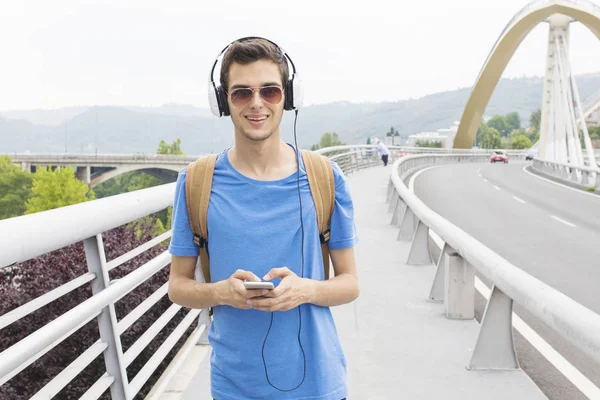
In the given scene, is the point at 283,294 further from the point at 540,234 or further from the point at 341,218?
the point at 540,234

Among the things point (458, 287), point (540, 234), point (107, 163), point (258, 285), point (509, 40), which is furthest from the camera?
point (107, 163)

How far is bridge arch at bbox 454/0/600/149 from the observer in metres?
44.5

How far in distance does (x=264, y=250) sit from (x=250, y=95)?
0.45 metres

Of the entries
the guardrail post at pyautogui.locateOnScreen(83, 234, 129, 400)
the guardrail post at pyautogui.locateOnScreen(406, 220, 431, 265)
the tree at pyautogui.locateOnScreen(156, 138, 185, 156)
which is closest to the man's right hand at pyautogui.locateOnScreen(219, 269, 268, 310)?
the guardrail post at pyautogui.locateOnScreen(83, 234, 129, 400)

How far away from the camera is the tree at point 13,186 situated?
97125 millimetres

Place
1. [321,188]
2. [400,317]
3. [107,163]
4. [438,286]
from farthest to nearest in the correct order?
1. [107,163]
2. [438,286]
3. [400,317]
4. [321,188]

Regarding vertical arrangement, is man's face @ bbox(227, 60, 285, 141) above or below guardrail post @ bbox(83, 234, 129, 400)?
above

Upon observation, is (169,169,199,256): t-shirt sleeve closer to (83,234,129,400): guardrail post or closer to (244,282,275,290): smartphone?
(244,282,275,290): smartphone

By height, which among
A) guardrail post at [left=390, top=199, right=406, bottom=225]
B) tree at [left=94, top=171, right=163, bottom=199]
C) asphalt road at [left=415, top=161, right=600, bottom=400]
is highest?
guardrail post at [left=390, top=199, right=406, bottom=225]

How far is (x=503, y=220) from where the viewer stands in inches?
600

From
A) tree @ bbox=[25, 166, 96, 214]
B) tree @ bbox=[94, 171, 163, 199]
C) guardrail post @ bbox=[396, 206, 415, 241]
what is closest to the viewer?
guardrail post @ bbox=[396, 206, 415, 241]

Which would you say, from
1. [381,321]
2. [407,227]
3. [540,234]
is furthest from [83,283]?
[540,234]

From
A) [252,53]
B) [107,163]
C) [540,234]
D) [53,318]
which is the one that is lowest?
[107,163]

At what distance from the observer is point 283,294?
1.83 metres
